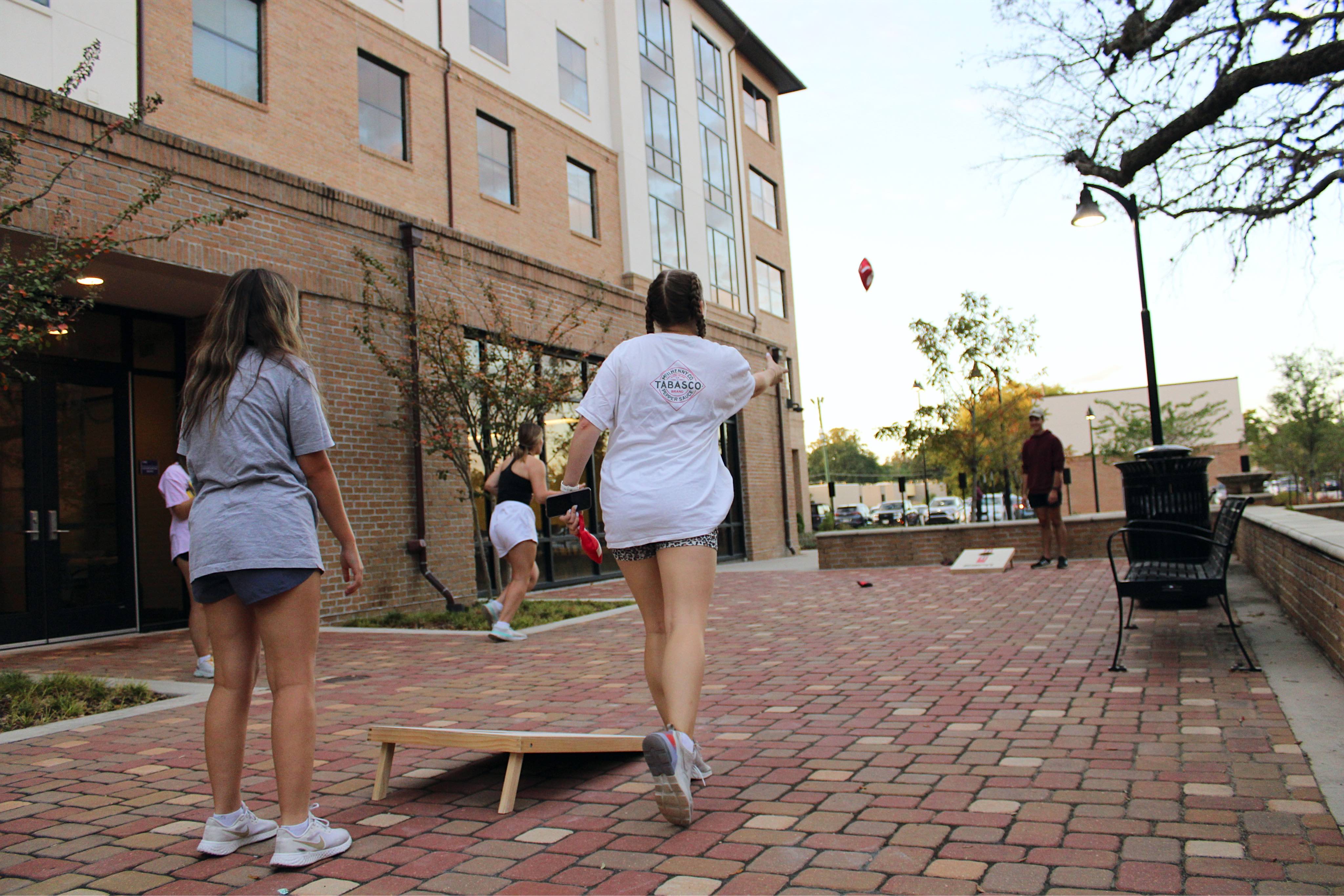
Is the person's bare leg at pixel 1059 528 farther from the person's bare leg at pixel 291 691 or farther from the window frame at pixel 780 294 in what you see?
the window frame at pixel 780 294

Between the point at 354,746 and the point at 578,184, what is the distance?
15.3 metres

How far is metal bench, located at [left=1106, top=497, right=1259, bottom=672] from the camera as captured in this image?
16.8 feet

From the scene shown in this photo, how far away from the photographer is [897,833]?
2830mm

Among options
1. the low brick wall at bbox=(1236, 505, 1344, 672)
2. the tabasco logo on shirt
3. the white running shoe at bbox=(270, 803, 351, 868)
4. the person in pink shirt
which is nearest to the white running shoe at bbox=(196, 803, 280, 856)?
the white running shoe at bbox=(270, 803, 351, 868)


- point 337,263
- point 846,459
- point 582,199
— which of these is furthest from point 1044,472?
point 846,459

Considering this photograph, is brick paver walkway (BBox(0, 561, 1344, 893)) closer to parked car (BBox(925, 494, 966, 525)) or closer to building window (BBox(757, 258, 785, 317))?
building window (BBox(757, 258, 785, 317))

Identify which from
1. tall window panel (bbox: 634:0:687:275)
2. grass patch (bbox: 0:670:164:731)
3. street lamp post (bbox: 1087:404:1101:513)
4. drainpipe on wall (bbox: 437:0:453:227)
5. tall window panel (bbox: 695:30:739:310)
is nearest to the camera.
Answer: grass patch (bbox: 0:670:164:731)

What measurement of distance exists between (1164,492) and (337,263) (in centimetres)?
860

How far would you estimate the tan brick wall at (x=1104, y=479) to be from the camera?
180 feet

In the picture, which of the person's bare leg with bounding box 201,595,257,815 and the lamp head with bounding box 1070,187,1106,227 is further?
the lamp head with bounding box 1070,187,1106,227

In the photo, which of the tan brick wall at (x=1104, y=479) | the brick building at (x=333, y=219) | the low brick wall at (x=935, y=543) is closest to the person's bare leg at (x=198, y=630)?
the brick building at (x=333, y=219)

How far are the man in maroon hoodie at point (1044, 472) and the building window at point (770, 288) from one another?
14959mm

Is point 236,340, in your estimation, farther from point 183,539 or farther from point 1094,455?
point 1094,455

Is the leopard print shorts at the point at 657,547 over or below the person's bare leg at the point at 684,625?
over
